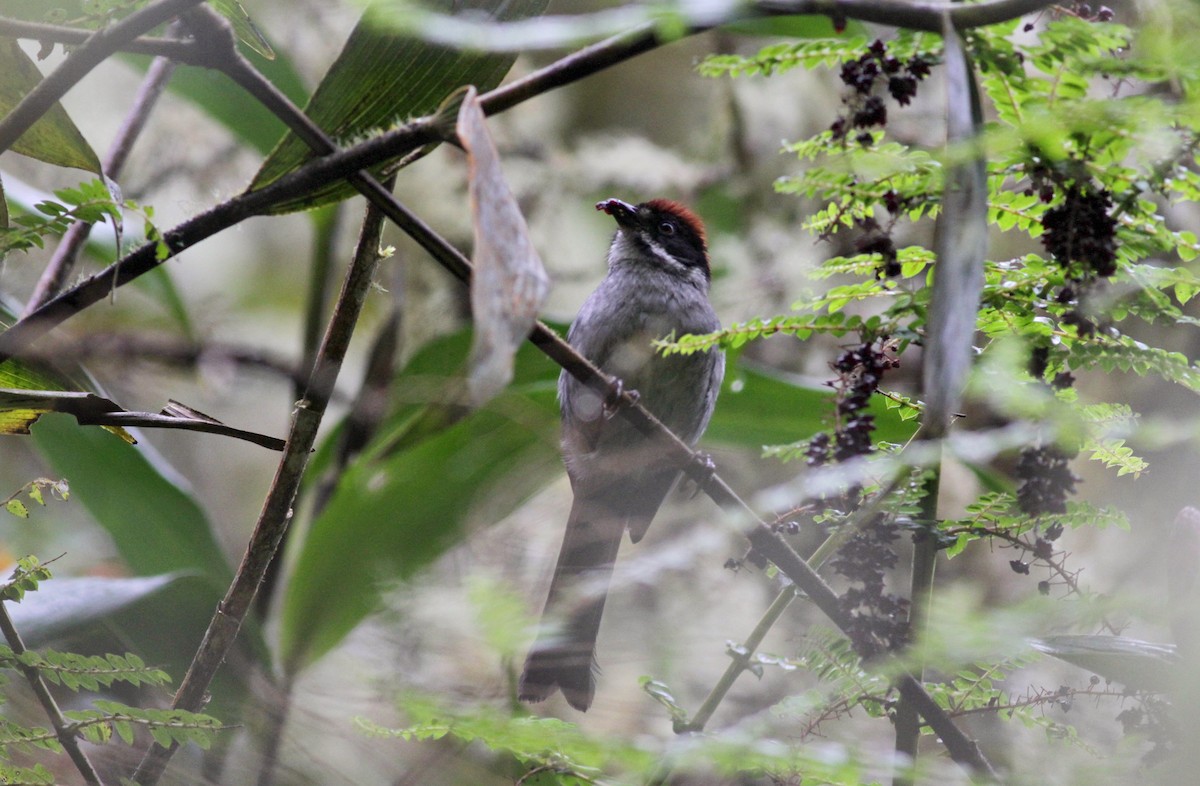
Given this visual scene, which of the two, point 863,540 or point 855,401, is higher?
point 855,401

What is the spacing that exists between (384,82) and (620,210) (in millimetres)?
1509

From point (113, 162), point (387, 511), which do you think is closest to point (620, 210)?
point (387, 511)

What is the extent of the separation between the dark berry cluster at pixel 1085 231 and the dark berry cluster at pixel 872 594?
34 cm

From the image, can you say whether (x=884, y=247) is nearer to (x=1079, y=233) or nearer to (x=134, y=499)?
(x=1079, y=233)

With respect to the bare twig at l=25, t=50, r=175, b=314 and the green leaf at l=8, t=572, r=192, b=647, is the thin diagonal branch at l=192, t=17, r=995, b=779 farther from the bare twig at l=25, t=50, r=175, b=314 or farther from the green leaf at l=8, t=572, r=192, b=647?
the green leaf at l=8, t=572, r=192, b=647

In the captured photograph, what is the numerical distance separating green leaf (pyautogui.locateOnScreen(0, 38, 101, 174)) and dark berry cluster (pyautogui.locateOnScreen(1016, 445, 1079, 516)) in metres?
1.11

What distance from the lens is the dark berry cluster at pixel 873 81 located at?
103 cm

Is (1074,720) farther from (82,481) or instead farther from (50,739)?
(82,481)

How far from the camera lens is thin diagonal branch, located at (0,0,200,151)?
0.87m

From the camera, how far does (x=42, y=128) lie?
1164 mm

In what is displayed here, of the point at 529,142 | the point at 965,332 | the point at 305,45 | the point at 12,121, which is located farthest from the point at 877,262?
the point at 305,45

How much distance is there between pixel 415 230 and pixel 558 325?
1881 millimetres

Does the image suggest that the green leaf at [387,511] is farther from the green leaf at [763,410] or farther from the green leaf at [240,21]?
the green leaf at [240,21]

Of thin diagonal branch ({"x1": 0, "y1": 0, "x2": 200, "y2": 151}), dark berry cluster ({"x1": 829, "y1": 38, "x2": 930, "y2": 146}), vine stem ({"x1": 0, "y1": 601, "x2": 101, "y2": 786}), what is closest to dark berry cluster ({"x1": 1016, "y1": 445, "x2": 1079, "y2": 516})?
dark berry cluster ({"x1": 829, "y1": 38, "x2": 930, "y2": 146})
